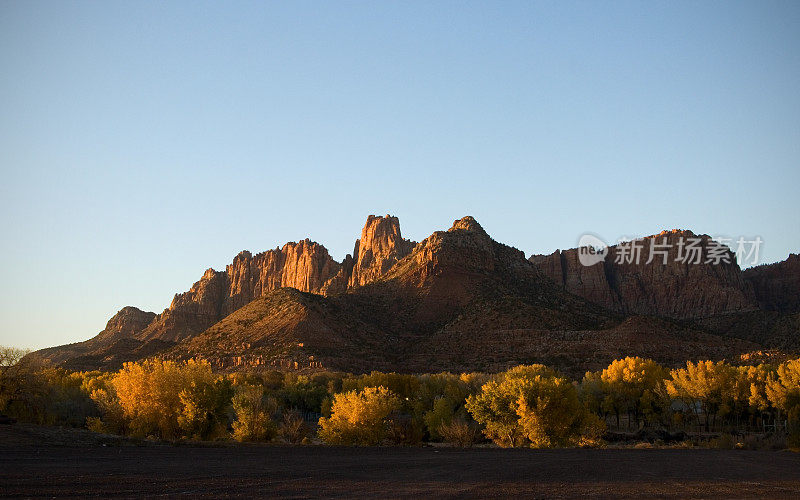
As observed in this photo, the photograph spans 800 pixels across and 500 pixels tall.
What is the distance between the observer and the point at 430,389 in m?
63.5

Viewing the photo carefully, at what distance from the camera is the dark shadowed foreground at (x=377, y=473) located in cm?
2150

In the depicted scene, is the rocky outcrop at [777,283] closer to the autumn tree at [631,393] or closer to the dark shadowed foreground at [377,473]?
the autumn tree at [631,393]

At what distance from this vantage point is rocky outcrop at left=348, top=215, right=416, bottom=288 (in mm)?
148000

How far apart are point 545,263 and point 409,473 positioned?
537ft

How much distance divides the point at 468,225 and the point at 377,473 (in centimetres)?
10349

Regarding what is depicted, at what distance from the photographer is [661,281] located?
554ft

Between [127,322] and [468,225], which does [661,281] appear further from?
[127,322]

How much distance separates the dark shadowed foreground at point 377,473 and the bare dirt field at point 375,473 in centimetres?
4

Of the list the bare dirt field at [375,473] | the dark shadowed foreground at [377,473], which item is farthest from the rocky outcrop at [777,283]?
the dark shadowed foreground at [377,473]

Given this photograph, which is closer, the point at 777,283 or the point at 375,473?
the point at 375,473

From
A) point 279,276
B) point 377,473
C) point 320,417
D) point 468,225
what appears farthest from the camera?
point 279,276

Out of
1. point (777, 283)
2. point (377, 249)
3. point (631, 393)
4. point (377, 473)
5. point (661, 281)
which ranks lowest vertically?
point (377, 473)

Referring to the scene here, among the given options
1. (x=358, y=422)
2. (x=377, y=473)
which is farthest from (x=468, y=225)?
(x=377, y=473)

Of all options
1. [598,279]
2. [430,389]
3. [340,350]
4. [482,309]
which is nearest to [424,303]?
[482,309]
